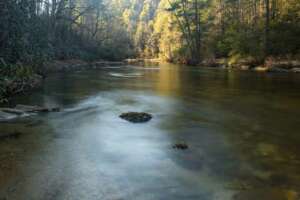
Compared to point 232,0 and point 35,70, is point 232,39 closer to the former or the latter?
point 232,0

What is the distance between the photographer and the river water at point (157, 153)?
816 cm

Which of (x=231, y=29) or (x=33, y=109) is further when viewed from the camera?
(x=231, y=29)

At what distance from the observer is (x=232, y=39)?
174 feet

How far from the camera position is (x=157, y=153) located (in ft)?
36.0

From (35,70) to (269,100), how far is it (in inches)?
765

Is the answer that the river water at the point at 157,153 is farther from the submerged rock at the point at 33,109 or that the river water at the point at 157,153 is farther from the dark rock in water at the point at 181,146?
the submerged rock at the point at 33,109

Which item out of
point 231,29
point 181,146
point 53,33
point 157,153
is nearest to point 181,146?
point 181,146

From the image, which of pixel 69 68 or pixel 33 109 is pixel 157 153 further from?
pixel 69 68

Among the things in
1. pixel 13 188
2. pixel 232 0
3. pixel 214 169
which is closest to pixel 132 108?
pixel 214 169

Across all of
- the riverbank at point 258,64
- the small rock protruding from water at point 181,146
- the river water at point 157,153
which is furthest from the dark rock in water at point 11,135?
the riverbank at point 258,64

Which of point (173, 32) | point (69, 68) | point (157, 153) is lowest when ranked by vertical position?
point (157, 153)

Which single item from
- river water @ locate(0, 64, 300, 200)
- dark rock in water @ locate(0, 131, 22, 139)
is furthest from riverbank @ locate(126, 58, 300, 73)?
dark rock in water @ locate(0, 131, 22, 139)

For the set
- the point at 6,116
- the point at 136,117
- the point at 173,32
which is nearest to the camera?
the point at 6,116

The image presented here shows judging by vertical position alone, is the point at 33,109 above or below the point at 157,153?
above
